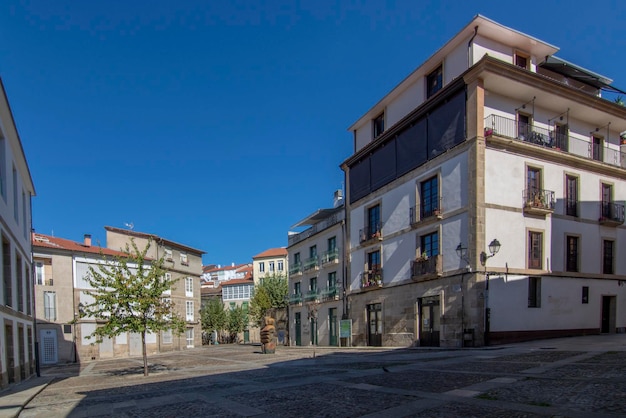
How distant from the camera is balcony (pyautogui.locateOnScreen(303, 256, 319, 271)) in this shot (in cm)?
3858

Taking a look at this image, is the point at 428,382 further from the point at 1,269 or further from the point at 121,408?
the point at 1,269

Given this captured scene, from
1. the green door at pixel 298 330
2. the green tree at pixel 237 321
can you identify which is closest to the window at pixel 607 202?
the green door at pixel 298 330

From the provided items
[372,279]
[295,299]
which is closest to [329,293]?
[372,279]

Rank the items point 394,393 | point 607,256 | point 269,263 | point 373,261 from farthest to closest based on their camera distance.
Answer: point 269,263 < point 373,261 < point 607,256 < point 394,393

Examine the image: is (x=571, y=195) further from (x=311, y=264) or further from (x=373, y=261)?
(x=311, y=264)

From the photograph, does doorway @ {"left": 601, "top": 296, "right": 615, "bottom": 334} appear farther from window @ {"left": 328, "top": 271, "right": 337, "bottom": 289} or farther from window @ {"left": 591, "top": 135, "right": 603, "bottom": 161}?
window @ {"left": 328, "top": 271, "right": 337, "bottom": 289}

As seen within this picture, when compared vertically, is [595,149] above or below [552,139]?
below

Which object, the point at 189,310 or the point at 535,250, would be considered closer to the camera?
the point at 535,250

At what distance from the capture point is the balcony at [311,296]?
3814 centimetres

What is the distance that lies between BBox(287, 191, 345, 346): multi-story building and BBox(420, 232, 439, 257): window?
34.1 feet

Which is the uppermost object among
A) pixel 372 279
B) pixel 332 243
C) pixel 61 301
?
pixel 332 243

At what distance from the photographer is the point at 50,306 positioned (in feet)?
105

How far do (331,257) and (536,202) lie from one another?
17807 millimetres

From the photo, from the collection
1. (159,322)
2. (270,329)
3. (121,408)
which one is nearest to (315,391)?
(121,408)
